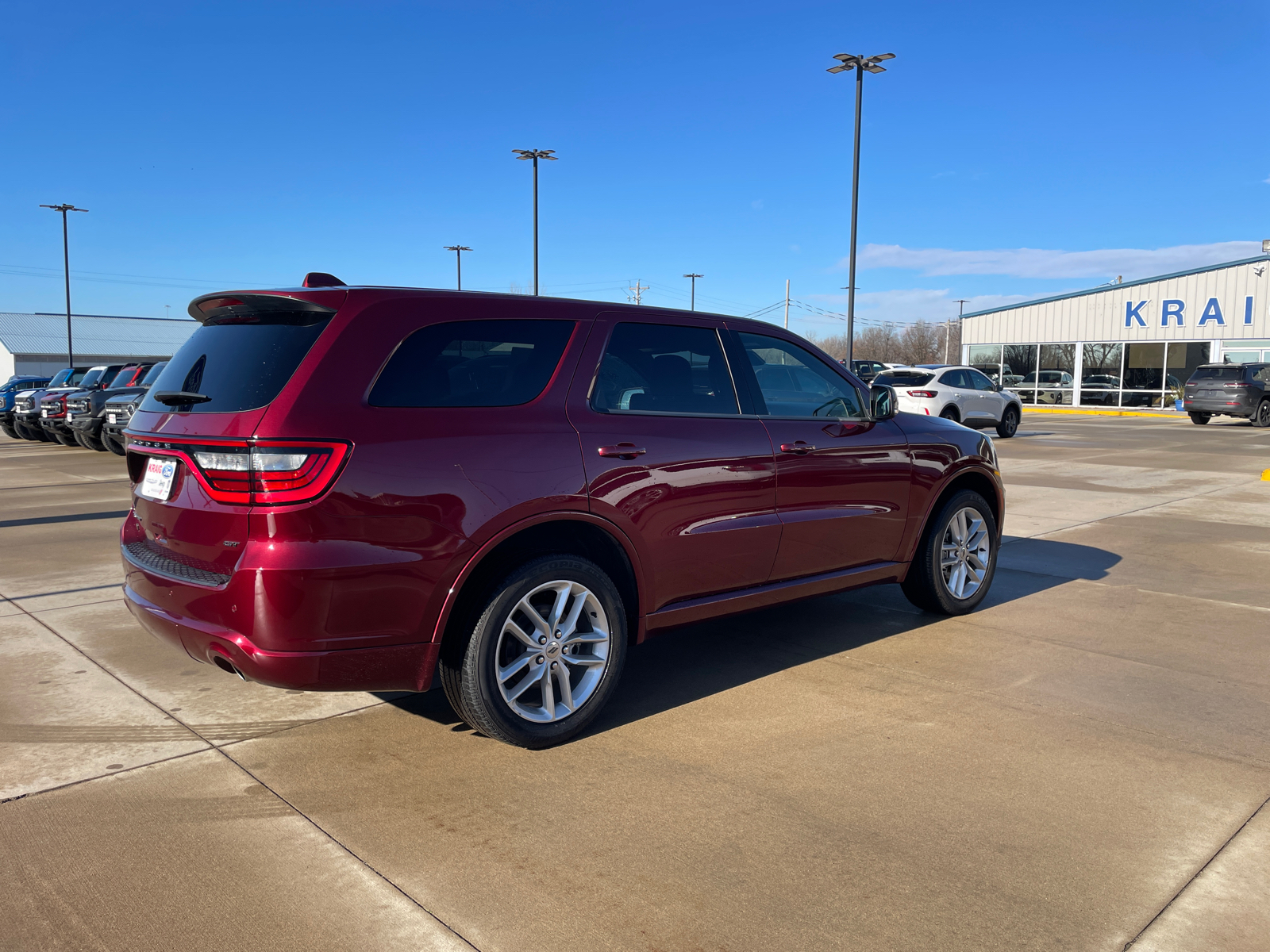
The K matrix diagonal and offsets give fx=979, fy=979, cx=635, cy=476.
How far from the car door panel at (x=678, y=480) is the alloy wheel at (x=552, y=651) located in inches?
13.2

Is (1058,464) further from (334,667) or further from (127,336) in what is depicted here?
(127,336)

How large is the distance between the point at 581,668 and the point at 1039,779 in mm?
1791

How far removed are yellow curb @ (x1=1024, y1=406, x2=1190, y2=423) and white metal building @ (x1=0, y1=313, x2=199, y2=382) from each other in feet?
195

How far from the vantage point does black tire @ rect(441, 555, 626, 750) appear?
3643mm

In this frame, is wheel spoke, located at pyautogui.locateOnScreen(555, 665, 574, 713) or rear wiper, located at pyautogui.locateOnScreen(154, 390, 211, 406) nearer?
rear wiper, located at pyautogui.locateOnScreen(154, 390, 211, 406)

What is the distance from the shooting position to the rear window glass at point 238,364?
343 cm

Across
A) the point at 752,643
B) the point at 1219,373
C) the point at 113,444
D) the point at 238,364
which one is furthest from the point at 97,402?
the point at 1219,373

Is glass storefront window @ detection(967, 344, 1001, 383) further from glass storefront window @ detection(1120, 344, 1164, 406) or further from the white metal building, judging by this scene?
the white metal building

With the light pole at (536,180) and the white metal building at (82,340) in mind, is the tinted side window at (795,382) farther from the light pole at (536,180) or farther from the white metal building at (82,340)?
the white metal building at (82,340)

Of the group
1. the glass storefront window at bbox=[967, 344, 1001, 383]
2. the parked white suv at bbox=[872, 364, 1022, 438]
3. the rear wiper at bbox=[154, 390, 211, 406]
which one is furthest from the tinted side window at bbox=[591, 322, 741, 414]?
the glass storefront window at bbox=[967, 344, 1001, 383]

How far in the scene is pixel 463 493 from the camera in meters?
3.49

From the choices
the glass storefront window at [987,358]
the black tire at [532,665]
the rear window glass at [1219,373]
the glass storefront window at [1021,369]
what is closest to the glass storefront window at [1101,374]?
the glass storefront window at [1021,369]

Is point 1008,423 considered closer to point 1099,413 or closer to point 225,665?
point 1099,413

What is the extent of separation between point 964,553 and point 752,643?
156cm
